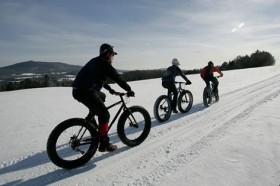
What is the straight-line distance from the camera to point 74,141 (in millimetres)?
4789

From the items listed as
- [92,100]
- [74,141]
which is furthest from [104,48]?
[74,141]

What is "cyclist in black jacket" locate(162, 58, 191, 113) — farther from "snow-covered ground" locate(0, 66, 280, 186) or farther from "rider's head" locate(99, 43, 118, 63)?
"rider's head" locate(99, 43, 118, 63)

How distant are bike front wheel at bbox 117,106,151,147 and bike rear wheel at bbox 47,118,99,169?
77 centimetres

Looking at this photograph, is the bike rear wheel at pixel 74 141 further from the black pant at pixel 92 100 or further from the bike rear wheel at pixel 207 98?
the bike rear wheel at pixel 207 98

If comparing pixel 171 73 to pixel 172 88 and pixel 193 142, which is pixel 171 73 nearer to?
pixel 172 88

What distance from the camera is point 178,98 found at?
376 inches

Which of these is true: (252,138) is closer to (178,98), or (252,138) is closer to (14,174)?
(178,98)

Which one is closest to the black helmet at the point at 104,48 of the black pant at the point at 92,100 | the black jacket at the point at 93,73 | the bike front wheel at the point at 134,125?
the black jacket at the point at 93,73

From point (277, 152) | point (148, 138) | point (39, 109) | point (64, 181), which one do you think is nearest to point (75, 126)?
point (64, 181)

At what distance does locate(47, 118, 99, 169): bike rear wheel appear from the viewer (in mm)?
4461

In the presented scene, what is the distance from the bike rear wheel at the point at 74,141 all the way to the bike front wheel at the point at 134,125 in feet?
2.52

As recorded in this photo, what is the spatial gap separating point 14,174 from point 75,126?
52.9 inches

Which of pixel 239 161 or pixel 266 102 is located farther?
pixel 266 102

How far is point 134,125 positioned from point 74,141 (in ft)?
5.14
